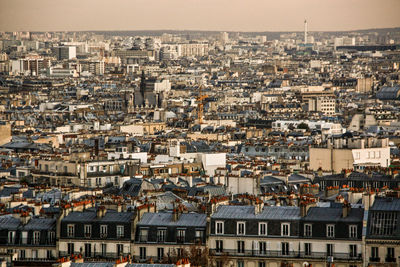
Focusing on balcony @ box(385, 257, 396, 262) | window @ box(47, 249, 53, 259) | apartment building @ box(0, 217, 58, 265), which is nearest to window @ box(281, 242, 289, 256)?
balcony @ box(385, 257, 396, 262)

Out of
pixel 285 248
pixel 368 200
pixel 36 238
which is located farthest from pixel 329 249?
pixel 36 238

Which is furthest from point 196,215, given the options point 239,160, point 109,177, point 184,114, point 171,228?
point 184,114

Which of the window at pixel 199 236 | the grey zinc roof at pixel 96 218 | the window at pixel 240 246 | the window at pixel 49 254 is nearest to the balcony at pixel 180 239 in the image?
the window at pixel 199 236

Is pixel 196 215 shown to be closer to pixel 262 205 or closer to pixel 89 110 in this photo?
pixel 262 205

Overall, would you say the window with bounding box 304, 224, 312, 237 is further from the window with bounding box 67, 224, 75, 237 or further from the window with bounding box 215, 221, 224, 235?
the window with bounding box 67, 224, 75, 237

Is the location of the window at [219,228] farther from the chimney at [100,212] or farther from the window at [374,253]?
the window at [374,253]

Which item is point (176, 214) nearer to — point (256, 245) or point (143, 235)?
point (143, 235)

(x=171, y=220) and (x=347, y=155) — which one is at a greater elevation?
(x=171, y=220)
